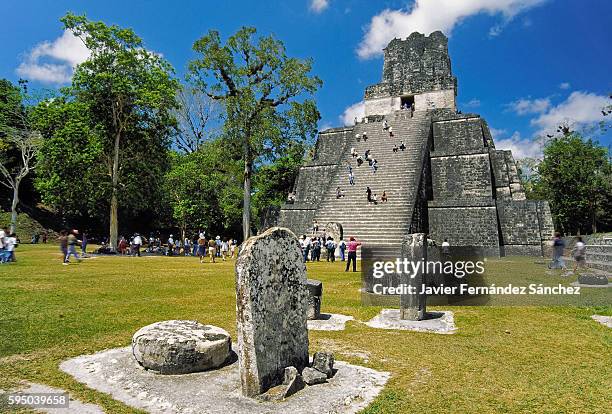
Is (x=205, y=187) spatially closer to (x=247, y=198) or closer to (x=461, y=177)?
(x=247, y=198)

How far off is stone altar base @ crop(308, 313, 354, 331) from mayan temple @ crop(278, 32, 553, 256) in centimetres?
957

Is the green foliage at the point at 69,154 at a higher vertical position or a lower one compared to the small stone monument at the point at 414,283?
higher

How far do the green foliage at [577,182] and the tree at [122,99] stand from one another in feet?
100

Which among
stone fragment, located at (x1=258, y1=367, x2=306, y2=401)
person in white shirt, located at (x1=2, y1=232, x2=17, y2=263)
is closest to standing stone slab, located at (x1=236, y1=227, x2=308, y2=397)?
stone fragment, located at (x1=258, y1=367, x2=306, y2=401)

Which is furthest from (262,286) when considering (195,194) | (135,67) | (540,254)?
(195,194)

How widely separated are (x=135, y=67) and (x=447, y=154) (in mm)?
16390

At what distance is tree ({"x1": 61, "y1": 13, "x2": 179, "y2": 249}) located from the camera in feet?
67.3

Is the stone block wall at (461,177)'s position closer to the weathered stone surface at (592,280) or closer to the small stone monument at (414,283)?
the weathered stone surface at (592,280)

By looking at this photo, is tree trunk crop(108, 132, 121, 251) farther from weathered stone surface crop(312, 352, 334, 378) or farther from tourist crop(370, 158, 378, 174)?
weathered stone surface crop(312, 352, 334, 378)

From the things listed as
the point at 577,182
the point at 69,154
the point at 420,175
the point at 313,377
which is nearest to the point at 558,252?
the point at 420,175

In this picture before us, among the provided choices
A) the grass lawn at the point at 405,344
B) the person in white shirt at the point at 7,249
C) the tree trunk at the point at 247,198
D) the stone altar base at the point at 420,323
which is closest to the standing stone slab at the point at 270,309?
the grass lawn at the point at 405,344

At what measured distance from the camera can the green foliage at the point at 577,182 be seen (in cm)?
3331

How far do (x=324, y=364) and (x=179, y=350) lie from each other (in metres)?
1.35

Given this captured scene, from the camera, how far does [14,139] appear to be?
2638cm
